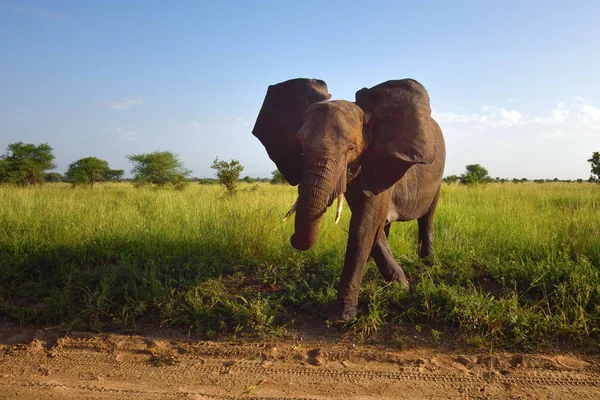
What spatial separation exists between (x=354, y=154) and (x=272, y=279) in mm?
1741

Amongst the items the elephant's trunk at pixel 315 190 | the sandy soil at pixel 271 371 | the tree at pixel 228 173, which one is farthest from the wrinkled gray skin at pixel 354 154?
the tree at pixel 228 173

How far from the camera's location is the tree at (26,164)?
2028cm

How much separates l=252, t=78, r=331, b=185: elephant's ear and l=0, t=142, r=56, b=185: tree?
1915cm

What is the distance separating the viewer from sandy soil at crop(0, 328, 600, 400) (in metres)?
2.56

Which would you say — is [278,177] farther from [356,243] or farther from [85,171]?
[356,243]

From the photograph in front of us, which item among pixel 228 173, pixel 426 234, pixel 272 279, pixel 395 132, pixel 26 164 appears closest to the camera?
pixel 395 132

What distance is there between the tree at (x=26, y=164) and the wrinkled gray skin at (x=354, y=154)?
1939cm

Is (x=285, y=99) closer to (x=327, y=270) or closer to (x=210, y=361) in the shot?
(x=327, y=270)

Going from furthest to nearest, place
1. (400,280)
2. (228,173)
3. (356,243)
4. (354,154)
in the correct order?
(228,173)
(400,280)
(356,243)
(354,154)

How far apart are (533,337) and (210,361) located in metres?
2.38

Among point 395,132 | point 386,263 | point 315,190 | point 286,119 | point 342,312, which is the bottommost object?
point 342,312

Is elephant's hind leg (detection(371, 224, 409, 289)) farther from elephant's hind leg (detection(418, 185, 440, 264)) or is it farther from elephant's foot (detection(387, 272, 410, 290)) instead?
elephant's hind leg (detection(418, 185, 440, 264))

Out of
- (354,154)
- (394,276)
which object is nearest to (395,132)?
(354,154)

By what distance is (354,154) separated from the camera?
3004mm
